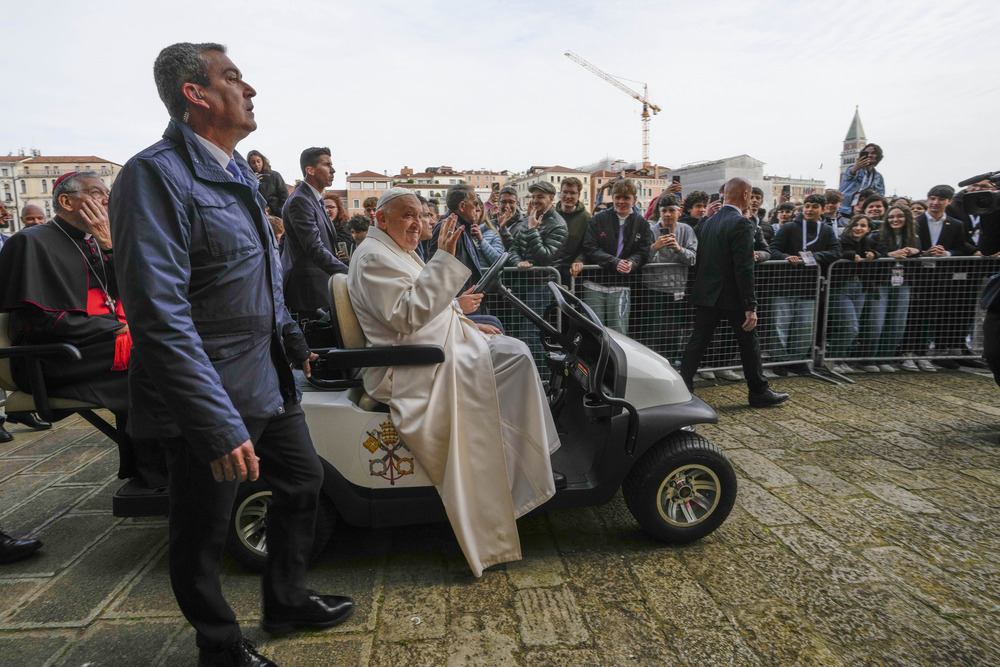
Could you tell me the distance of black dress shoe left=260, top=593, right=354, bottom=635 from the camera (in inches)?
86.7

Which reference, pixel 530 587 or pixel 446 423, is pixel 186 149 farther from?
pixel 530 587

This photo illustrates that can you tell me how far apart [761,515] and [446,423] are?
76.0 inches

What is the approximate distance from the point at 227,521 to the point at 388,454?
81 cm

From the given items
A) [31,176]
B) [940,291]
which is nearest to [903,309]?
[940,291]

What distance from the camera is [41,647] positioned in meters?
2.19

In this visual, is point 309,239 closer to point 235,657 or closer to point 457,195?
point 457,195

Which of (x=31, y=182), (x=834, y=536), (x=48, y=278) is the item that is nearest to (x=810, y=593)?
(x=834, y=536)

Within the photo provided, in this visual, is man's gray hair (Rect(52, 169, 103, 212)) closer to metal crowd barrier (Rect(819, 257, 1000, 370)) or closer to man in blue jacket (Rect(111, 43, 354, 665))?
man in blue jacket (Rect(111, 43, 354, 665))

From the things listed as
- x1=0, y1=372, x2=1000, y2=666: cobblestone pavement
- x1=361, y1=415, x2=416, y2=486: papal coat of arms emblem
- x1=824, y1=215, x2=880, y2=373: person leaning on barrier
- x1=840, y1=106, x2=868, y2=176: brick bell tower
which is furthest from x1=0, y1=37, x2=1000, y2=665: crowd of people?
x1=840, y1=106, x2=868, y2=176: brick bell tower

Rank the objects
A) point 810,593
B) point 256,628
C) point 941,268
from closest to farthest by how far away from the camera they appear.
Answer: point 256,628
point 810,593
point 941,268

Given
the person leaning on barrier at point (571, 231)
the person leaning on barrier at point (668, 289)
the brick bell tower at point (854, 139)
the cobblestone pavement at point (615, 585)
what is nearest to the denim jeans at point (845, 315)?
the person leaning on barrier at point (668, 289)

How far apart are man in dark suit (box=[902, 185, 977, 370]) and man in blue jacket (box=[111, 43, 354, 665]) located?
716cm

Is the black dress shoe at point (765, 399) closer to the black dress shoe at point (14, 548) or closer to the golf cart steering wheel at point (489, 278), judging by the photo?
the golf cart steering wheel at point (489, 278)

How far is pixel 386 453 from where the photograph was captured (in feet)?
8.40
